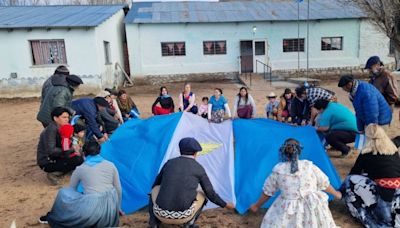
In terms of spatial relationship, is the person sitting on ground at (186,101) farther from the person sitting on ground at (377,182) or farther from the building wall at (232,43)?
the building wall at (232,43)

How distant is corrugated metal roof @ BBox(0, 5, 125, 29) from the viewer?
13492 millimetres

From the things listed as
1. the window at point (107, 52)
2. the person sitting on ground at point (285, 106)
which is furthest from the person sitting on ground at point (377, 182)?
the window at point (107, 52)

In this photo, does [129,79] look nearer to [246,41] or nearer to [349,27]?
[246,41]

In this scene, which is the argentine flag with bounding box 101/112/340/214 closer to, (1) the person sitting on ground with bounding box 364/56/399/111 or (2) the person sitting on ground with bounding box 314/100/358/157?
(2) the person sitting on ground with bounding box 314/100/358/157

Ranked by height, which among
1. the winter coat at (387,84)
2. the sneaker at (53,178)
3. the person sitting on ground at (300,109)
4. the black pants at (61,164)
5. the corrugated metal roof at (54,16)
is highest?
the corrugated metal roof at (54,16)

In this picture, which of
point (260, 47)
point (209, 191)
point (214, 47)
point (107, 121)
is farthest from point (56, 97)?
point (260, 47)

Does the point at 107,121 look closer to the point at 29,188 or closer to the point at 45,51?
the point at 29,188

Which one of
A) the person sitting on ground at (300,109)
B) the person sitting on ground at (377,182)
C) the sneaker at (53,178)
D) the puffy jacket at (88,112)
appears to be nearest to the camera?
the person sitting on ground at (377,182)

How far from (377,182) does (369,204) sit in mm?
279

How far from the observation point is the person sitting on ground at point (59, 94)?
17.0 ft

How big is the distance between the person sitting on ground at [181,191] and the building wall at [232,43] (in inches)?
594

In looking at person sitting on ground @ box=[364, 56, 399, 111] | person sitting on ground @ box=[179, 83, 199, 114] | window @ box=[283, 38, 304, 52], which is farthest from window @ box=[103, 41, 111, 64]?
person sitting on ground @ box=[364, 56, 399, 111]

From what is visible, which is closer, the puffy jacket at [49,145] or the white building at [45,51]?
the puffy jacket at [49,145]

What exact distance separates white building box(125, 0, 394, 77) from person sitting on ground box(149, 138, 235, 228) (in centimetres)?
1506
